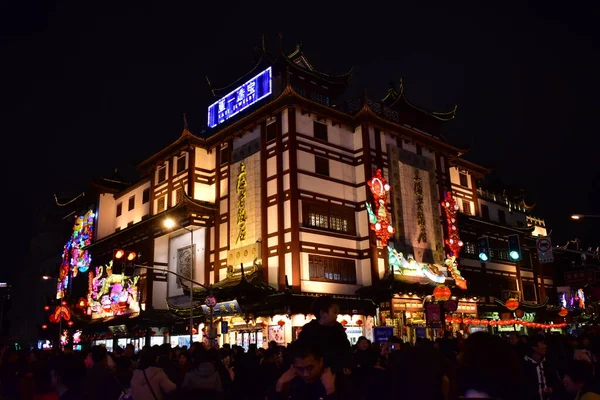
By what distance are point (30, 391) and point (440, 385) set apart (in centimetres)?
671

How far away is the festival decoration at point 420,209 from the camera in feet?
132

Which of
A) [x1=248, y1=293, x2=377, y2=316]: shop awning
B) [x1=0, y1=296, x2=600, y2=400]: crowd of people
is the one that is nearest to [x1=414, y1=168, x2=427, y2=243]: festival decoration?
[x1=248, y1=293, x2=377, y2=316]: shop awning

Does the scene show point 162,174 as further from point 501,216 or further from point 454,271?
point 501,216

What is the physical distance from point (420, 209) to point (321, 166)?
31.3 ft

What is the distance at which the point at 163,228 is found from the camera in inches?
1714

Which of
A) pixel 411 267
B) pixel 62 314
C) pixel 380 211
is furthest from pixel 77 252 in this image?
pixel 411 267

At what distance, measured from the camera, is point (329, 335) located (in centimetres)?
548

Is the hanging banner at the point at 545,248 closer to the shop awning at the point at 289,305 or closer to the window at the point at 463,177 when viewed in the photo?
the shop awning at the point at 289,305

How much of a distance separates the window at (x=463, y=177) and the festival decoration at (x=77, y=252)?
38864 mm

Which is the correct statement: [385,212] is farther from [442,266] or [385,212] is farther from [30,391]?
[30,391]

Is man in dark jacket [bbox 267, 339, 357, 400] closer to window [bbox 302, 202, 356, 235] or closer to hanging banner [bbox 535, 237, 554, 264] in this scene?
hanging banner [bbox 535, 237, 554, 264]

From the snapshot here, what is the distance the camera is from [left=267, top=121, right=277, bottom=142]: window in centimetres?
3744

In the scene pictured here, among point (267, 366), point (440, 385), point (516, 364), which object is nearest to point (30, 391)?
point (267, 366)

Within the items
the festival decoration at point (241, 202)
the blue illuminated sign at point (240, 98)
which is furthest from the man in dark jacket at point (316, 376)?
the blue illuminated sign at point (240, 98)
